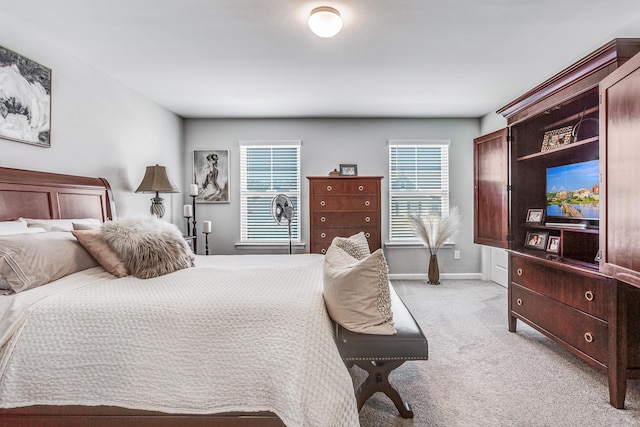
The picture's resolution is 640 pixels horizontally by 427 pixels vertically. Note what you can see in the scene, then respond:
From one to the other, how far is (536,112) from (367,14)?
60.0 inches

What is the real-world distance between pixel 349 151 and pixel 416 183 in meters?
1.11

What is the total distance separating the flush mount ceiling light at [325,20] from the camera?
6.91ft

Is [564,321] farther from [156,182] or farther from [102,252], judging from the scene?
[156,182]

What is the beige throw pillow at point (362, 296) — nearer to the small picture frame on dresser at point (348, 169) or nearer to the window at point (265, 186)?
the small picture frame on dresser at point (348, 169)

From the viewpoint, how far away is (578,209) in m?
2.50

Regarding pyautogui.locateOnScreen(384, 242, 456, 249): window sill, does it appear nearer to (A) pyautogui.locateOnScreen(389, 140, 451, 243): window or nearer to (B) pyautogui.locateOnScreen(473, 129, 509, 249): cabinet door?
(A) pyautogui.locateOnScreen(389, 140, 451, 243): window

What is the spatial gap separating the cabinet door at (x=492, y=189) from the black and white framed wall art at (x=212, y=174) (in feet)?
11.1

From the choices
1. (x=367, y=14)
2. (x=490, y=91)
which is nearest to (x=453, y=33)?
(x=367, y=14)

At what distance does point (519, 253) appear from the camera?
2709 millimetres

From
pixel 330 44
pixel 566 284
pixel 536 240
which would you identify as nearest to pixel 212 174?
pixel 330 44

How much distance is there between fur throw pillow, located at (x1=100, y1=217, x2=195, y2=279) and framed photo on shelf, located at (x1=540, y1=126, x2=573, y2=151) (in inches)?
112

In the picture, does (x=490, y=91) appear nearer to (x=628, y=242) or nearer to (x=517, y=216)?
(x=517, y=216)

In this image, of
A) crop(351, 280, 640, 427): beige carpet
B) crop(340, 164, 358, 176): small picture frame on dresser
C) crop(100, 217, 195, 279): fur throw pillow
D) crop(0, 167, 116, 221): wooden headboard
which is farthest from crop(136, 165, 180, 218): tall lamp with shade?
crop(351, 280, 640, 427): beige carpet

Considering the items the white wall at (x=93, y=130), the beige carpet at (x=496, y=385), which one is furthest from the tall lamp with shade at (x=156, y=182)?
the beige carpet at (x=496, y=385)
